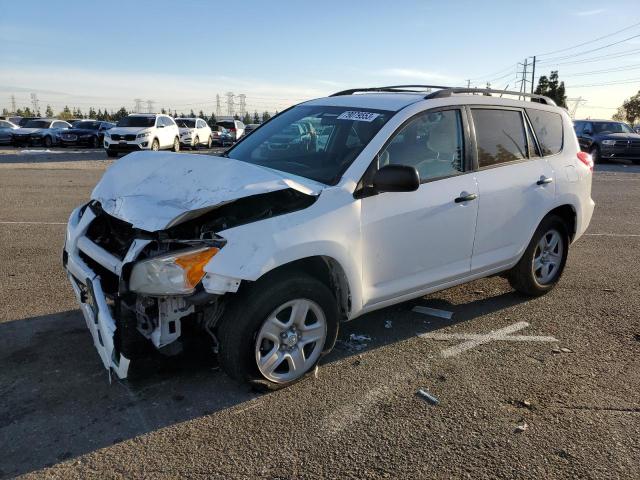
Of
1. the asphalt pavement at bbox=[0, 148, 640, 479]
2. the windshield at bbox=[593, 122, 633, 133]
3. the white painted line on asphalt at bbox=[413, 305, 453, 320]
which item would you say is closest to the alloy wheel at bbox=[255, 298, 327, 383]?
the asphalt pavement at bbox=[0, 148, 640, 479]

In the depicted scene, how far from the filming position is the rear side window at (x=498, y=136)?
4.47 m

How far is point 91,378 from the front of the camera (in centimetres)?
354

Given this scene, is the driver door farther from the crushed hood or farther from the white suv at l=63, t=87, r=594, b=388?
the crushed hood

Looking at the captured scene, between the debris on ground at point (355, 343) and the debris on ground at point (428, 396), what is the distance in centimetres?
69

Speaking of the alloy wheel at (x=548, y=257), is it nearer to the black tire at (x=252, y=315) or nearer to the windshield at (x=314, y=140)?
the windshield at (x=314, y=140)

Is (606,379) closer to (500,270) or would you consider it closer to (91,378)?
(500,270)

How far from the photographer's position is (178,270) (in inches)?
118

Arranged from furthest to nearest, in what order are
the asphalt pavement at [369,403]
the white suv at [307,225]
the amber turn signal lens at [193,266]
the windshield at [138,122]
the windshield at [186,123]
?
the windshield at [186,123] < the windshield at [138,122] < the white suv at [307,225] < the amber turn signal lens at [193,266] < the asphalt pavement at [369,403]

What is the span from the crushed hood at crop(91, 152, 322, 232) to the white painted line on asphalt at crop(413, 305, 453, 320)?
1.89 meters

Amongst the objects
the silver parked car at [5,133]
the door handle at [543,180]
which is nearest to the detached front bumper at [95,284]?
the door handle at [543,180]

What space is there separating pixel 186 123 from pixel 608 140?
2019cm

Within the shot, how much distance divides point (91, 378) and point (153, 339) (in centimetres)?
75

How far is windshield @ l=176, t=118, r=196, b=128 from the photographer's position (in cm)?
2825

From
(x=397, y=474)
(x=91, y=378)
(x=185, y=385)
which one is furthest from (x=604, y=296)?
(x=91, y=378)
